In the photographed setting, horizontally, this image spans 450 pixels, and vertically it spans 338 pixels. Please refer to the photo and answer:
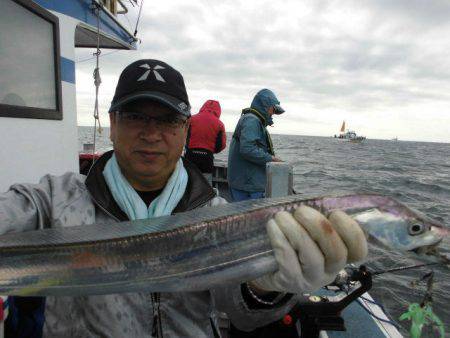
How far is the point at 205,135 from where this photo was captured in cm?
842

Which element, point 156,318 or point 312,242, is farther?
point 156,318

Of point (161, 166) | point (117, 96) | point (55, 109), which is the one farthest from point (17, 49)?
point (161, 166)

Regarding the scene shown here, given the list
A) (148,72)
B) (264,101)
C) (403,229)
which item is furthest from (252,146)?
(403,229)

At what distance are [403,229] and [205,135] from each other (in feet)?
21.7

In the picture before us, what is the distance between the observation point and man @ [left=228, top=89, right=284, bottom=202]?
653cm

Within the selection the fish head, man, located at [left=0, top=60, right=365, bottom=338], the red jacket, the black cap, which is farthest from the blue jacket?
the fish head

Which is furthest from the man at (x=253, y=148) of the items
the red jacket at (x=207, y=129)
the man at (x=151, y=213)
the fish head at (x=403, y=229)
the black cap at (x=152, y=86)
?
the fish head at (x=403, y=229)

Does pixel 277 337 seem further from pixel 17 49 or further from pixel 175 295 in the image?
pixel 17 49

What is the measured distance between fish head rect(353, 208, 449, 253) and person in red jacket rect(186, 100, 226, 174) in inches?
256

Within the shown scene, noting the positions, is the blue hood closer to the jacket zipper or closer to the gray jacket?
the gray jacket

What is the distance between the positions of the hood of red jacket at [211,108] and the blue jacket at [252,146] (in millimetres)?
1595

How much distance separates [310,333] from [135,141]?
272cm

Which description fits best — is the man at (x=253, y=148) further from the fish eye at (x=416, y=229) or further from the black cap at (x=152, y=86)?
the fish eye at (x=416, y=229)

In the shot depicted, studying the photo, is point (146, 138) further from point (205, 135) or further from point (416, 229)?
point (205, 135)
